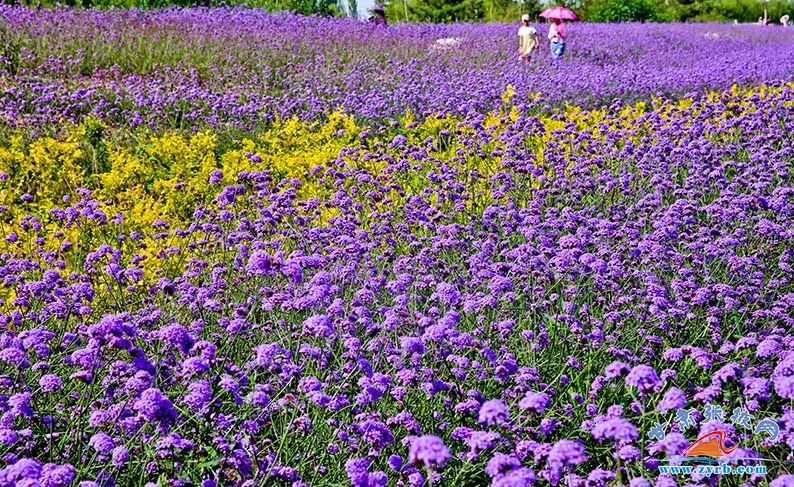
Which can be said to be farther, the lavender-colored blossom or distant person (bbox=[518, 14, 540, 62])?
distant person (bbox=[518, 14, 540, 62])

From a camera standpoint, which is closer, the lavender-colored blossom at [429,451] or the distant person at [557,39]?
the lavender-colored blossom at [429,451]

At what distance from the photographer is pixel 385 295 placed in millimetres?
3617

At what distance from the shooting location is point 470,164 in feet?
21.1

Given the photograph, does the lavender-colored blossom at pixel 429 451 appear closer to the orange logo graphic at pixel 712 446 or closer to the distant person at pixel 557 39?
the orange logo graphic at pixel 712 446

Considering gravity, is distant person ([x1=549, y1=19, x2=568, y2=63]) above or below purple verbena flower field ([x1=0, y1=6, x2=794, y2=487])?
above

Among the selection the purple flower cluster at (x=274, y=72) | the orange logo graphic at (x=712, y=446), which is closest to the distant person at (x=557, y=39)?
the purple flower cluster at (x=274, y=72)

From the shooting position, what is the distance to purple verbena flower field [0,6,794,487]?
93.0 inches

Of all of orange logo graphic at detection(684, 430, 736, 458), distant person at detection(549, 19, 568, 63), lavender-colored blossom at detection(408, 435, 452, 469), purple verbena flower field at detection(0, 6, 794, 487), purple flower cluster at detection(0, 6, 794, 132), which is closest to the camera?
lavender-colored blossom at detection(408, 435, 452, 469)

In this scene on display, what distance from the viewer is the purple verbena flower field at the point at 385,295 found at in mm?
2361

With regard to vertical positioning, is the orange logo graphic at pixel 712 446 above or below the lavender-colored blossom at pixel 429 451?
below

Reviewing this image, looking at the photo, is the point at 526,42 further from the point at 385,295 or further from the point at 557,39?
the point at 385,295

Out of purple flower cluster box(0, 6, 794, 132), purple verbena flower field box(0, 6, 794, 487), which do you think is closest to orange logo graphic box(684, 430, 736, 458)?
purple verbena flower field box(0, 6, 794, 487)

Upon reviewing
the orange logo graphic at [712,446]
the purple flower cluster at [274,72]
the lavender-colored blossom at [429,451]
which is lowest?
the orange logo graphic at [712,446]

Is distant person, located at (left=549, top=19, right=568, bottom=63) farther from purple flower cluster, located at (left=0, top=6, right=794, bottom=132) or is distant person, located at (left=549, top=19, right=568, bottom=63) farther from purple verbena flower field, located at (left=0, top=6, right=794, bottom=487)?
purple verbena flower field, located at (left=0, top=6, right=794, bottom=487)
